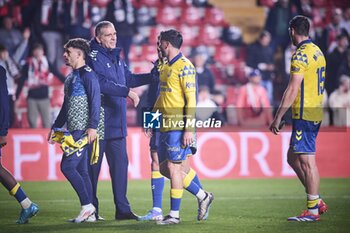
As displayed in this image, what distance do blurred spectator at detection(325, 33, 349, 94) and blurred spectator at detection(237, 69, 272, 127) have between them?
1.75 metres

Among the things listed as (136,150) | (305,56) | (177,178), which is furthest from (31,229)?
(136,150)

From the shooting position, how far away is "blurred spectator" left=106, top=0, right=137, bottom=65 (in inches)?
690

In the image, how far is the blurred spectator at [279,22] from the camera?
18281 millimetres

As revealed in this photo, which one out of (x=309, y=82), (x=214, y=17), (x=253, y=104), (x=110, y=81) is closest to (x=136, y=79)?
(x=110, y=81)

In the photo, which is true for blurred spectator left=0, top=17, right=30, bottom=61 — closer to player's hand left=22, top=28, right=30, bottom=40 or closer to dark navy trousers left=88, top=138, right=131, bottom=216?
player's hand left=22, top=28, right=30, bottom=40

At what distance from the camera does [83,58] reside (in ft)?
29.5

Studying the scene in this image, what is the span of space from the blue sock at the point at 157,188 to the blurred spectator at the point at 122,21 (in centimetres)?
819

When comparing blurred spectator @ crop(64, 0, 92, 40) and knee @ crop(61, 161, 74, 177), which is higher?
blurred spectator @ crop(64, 0, 92, 40)

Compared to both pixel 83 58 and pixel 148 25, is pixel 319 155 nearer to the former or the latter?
pixel 148 25

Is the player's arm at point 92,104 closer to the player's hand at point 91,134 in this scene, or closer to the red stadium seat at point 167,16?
the player's hand at point 91,134

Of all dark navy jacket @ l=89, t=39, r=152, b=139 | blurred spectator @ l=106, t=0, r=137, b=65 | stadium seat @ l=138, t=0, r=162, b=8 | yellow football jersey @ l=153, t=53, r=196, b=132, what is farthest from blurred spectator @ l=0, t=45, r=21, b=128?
yellow football jersey @ l=153, t=53, r=196, b=132

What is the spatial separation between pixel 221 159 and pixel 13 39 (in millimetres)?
5215

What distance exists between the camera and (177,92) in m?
8.64

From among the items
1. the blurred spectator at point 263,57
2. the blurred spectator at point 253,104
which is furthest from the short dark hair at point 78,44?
the blurred spectator at point 263,57
